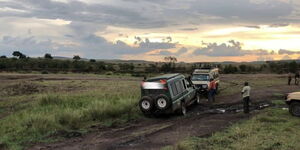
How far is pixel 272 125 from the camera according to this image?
1181 centimetres

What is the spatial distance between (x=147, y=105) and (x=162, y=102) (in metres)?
0.74

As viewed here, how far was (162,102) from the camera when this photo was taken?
14.7 meters

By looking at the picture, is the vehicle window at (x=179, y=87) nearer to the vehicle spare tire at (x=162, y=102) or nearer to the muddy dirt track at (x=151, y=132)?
the muddy dirt track at (x=151, y=132)

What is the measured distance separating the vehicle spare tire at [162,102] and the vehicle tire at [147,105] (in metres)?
0.29

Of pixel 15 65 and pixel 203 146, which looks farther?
pixel 15 65

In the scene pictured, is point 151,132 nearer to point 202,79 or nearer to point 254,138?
point 254,138

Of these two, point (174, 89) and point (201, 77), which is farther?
point (201, 77)

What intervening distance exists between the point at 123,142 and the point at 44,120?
443cm

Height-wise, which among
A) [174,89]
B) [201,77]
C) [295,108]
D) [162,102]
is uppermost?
[201,77]

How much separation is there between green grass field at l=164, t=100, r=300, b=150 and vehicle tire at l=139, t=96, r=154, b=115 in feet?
13.9

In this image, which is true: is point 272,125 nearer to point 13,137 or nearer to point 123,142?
point 123,142

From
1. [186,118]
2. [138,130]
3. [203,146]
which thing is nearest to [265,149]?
[203,146]

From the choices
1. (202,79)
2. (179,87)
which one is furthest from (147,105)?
(202,79)

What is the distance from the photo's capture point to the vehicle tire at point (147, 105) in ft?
48.6
